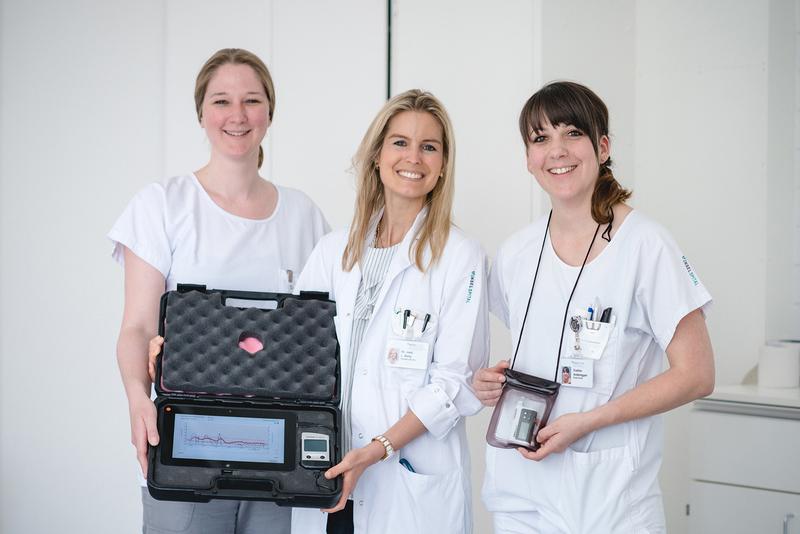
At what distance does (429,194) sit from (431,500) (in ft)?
2.66

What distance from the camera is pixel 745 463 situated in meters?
2.88

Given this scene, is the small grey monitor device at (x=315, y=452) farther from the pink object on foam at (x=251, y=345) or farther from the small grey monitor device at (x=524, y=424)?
the small grey monitor device at (x=524, y=424)

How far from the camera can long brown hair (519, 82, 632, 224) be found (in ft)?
6.43

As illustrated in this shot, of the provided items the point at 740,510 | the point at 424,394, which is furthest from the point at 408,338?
the point at 740,510

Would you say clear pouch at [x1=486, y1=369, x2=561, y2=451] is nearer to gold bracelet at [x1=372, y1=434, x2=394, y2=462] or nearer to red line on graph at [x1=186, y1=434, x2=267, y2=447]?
gold bracelet at [x1=372, y1=434, x2=394, y2=462]

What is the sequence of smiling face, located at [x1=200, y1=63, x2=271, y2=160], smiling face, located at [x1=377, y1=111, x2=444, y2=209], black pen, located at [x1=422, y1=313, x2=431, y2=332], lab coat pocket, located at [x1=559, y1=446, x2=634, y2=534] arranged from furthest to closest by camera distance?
smiling face, located at [x1=200, y1=63, x2=271, y2=160], smiling face, located at [x1=377, y1=111, x2=444, y2=209], black pen, located at [x1=422, y1=313, x2=431, y2=332], lab coat pocket, located at [x1=559, y1=446, x2=634, y2=534]

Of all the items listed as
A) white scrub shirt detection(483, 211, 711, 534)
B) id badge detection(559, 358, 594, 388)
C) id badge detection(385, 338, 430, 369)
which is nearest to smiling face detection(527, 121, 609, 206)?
→ white scrub shirt detection(483, 211, 711, 534)

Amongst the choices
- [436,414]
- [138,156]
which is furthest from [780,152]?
[138,156]

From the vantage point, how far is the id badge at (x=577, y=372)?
186cm

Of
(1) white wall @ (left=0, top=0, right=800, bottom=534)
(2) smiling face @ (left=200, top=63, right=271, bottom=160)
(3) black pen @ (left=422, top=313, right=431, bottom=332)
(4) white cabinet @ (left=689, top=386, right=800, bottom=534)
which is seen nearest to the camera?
(3) black pen @ (left=422, top=313, right=431, bottom=332)

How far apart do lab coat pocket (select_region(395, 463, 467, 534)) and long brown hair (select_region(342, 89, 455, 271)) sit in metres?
0.52

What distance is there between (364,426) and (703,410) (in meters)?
1.53

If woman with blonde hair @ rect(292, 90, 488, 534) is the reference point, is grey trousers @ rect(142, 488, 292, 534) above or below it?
below

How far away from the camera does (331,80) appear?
3.46 metres
